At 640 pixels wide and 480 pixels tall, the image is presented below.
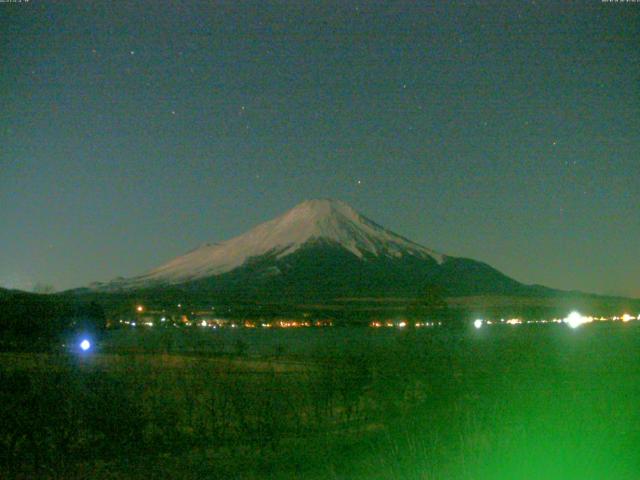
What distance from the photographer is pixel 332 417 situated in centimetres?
1344

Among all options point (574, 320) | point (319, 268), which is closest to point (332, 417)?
point (574, 320)

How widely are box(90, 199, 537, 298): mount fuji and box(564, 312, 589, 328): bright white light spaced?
682 inches

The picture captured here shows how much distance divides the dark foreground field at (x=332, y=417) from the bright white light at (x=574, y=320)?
1310 cm

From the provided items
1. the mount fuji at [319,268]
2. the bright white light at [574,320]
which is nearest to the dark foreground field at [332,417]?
the bright white light at [574,320]

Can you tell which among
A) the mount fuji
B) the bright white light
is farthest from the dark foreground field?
the mount fuji

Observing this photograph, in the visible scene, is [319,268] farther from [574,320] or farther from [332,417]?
[332,417]

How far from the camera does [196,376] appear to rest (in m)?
12.9

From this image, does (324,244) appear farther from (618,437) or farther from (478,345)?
(618,437)

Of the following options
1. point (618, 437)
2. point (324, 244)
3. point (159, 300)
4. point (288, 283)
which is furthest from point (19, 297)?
point (324, 244)

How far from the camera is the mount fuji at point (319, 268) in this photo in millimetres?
63188

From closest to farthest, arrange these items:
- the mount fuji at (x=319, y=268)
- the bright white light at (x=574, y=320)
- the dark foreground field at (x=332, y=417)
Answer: the dark foreground field at (x=332, y=417), the bright white light at (x=574, y=320), the mount fuji at (x=319, y=268)

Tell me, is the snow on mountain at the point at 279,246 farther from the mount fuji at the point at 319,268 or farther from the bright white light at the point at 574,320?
the bright white light at the point at 574,320

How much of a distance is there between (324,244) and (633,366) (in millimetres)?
81326

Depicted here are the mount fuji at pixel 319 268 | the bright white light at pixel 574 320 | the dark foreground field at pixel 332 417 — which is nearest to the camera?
the dark foreground field at pixel 332 417
